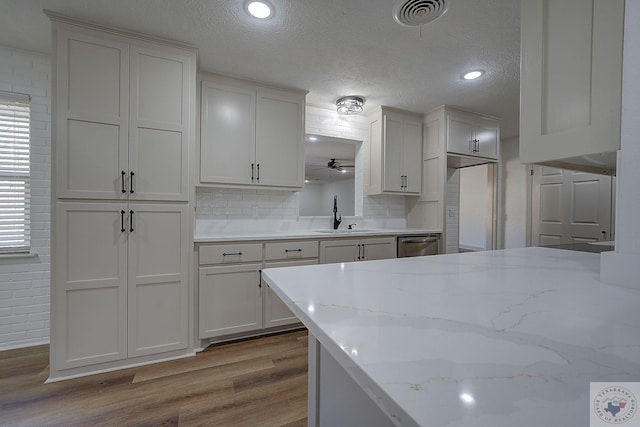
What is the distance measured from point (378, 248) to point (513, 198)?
123 inches

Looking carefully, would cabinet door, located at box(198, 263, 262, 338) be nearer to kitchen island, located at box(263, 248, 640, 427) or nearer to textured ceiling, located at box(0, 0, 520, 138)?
Answer: kitchen island, located at box(263, 248, 640, 427)

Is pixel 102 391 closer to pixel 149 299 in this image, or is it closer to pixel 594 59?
pixel 149 299

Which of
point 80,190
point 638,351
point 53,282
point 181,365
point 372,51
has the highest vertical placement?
point 372,51

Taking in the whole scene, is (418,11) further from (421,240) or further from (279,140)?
(421,240)

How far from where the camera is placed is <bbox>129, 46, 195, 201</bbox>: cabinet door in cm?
199

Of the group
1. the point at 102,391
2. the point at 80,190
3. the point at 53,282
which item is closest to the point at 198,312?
the point at 102,391

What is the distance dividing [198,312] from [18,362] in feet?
4.06

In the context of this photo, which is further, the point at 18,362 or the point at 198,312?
the point at 198,312

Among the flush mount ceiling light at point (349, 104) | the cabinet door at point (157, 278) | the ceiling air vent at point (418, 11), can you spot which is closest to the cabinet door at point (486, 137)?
the flush mount ceiling light at point (349, 104)

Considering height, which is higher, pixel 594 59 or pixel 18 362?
pixel 594 59

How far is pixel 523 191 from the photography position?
14.6ft

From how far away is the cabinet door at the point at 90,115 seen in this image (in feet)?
5.96

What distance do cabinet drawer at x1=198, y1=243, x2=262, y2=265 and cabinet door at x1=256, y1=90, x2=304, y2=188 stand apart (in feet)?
2.24

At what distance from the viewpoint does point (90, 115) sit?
6.17 ft
